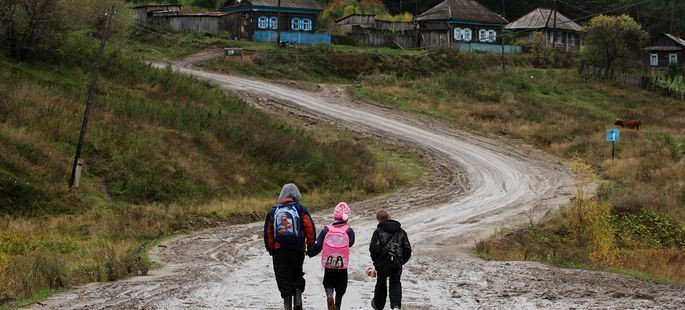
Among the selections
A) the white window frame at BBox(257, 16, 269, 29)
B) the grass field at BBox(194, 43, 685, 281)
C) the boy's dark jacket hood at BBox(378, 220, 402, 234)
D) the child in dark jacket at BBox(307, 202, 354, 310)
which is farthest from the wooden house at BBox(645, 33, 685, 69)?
the child in dark jacket at BBox(307, 202, 354, 310)

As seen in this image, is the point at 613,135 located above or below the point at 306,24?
below

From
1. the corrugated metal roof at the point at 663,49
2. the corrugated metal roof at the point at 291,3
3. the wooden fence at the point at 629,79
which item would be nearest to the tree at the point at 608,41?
the wooden fence at the point at 629,79

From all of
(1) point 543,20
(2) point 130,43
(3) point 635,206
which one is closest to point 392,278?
(3) point 635,206

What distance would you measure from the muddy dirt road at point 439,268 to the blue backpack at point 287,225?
1.88 m

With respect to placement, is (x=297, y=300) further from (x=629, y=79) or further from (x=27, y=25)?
(x=629, y=79)

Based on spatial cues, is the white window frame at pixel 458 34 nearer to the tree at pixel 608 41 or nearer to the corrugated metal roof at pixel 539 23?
the corrugated metal roof at pixel 539 23

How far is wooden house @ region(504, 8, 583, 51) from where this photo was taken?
93.1 metres

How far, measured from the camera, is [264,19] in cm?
7800

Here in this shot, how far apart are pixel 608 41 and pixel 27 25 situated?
55.3 meters

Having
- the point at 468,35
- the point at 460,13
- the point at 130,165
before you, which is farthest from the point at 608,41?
the point at 130,165

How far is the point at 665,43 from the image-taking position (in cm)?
9938

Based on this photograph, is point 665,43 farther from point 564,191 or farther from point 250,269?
point 250,269

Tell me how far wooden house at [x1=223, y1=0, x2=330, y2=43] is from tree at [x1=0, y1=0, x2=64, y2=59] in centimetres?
3905

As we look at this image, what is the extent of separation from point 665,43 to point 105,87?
7857 cm
